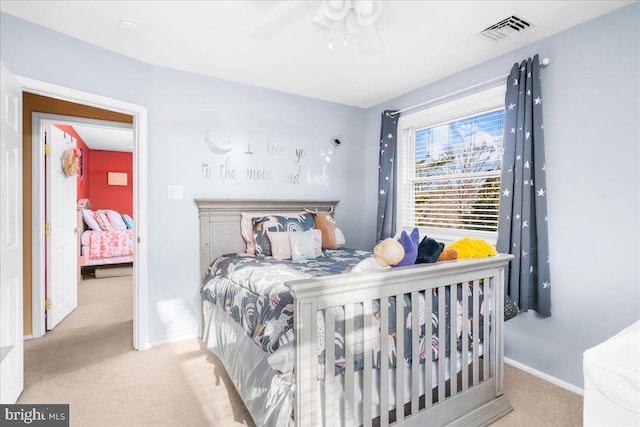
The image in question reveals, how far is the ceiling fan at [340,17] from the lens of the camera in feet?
5.39

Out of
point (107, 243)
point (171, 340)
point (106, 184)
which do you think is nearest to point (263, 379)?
point (171, 340)

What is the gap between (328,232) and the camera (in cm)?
322

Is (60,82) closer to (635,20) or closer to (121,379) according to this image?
(121,379)

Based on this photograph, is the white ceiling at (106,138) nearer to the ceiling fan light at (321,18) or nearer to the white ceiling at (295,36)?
the white ceiling at (295,36)

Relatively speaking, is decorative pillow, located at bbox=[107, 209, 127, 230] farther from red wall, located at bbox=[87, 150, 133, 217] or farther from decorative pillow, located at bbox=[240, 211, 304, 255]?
decorative pillow, located at bbox=[240, 211, 304, 255]

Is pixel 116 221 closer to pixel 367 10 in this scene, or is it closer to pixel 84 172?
pixel 84 172

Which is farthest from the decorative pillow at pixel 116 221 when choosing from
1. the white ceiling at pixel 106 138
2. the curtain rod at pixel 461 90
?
the curtain rod at pixel 461 90

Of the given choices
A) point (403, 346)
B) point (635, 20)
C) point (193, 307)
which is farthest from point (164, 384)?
point (635, 20)

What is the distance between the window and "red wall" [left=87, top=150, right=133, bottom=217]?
6.44 metres

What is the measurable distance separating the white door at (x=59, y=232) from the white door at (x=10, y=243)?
1.22 metres

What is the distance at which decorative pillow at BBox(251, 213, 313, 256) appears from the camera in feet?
9.33

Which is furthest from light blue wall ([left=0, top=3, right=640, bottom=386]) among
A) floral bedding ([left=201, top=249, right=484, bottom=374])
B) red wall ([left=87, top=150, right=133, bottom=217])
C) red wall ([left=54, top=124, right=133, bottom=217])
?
red wall ([left=87, top=150, right=133, bottom=217])

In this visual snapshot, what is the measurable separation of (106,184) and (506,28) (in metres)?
7.76

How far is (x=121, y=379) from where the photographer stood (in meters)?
2.21
